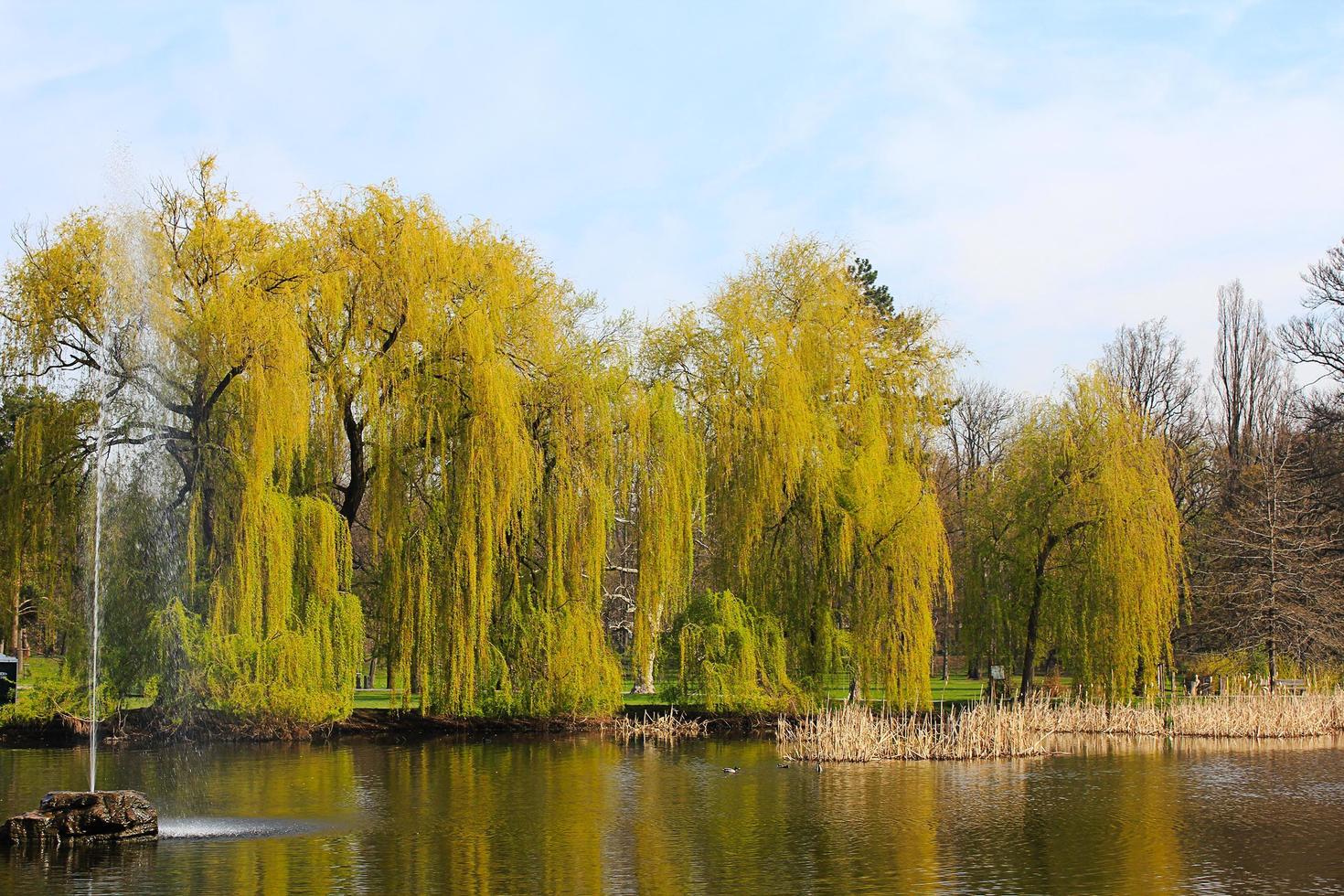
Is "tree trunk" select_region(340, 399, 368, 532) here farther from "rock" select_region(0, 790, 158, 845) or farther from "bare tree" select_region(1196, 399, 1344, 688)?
"bare tree" select_region(1196, 399, 1344, 688)

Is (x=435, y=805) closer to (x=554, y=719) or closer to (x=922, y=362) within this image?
(x=554, y=719)

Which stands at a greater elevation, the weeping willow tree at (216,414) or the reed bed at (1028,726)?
the weeping willow tree at (216,414)

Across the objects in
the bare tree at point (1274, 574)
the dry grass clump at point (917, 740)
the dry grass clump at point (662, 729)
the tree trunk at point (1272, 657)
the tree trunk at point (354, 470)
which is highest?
the tree trunk at point (354, 470)

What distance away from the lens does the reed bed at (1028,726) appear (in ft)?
77.9

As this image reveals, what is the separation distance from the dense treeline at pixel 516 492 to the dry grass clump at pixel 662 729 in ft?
2.03

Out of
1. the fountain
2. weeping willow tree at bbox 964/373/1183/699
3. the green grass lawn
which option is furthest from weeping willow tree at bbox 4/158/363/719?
weeping willow tree at bbox 964/373/1183/699

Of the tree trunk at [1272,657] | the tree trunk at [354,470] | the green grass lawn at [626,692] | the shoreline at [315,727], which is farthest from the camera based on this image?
the tree trunk at [1272,657]

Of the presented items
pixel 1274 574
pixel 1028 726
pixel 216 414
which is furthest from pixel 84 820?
pixel 1274 574

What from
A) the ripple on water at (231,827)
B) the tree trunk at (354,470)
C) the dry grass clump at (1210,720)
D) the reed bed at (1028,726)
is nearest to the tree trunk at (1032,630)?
the reed bed at (1028,726)

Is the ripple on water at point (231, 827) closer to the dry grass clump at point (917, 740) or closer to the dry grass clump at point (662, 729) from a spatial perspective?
the dry grass clump at point (917, 740)

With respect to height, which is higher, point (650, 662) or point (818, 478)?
point (818, 478)

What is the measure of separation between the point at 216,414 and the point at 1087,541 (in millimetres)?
18661

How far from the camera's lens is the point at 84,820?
1562 cm

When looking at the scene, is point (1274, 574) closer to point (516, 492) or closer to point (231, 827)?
point (516, 492)
